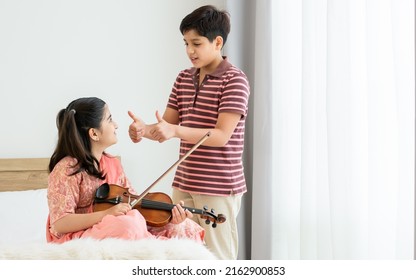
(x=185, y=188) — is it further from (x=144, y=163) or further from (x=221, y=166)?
(x=144, y=163)

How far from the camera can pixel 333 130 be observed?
2.14 m

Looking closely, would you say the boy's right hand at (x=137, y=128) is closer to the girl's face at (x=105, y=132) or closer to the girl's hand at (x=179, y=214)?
the girl's face at (x=105, y=132)

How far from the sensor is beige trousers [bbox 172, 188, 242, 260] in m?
1.98

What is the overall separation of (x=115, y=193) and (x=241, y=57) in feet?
4.19

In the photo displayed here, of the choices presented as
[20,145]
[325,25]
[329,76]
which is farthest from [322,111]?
[20,145]

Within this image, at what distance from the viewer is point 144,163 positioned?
3.08m

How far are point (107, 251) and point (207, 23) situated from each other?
927mm

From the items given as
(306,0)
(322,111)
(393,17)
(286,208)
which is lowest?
(286,208)

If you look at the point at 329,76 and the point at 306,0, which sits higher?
the point at 306,0

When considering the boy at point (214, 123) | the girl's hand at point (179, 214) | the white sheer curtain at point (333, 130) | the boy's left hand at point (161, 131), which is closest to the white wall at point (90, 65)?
the white sheer curtain at point (333, 130)

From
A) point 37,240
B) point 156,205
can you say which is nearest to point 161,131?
point 156,205

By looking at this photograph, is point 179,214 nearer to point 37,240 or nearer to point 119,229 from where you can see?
point 119,229

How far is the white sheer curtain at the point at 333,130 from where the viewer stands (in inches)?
73.0

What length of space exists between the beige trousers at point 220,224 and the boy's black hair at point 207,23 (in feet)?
1.66
